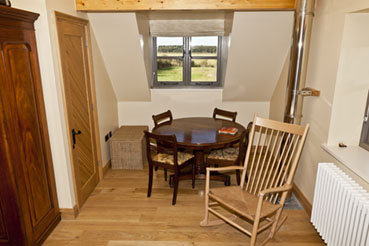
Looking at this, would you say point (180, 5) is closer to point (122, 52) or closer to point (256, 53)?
point (122, 52)

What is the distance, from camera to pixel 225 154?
10.9 ft

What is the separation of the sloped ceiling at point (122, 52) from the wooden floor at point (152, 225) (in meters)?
1.64

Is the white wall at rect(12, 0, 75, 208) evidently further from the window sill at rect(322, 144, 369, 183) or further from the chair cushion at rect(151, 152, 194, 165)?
the window sill at rect(322, 144, 369, 183)

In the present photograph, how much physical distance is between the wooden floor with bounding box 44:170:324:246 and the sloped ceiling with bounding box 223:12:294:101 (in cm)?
178

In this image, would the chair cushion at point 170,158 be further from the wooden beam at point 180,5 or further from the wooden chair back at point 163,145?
the wooden beam at point 180,5

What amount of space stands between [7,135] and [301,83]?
9.09 ft

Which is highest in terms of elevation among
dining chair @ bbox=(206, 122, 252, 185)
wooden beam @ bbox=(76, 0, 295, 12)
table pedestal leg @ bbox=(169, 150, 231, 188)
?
wooden beam @ bbox=(76, 0, 295, 12)

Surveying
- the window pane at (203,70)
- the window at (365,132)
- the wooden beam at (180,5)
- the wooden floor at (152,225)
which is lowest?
the wooden floor at (152,225)

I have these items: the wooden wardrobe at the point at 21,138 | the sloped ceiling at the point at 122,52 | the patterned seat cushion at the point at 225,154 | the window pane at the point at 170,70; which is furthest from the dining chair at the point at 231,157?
the window pane at the point at 170,70

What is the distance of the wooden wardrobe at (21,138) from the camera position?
2.03 meters

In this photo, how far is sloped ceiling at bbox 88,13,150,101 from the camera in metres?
3.27

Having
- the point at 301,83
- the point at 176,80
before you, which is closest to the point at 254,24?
the point at 301,83

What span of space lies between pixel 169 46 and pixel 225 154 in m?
2.22

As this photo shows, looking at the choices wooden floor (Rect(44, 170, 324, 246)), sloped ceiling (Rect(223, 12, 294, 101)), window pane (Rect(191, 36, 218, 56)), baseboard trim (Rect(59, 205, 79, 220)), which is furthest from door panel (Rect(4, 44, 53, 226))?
window pane (Rect(191, 36, 218, 56))
